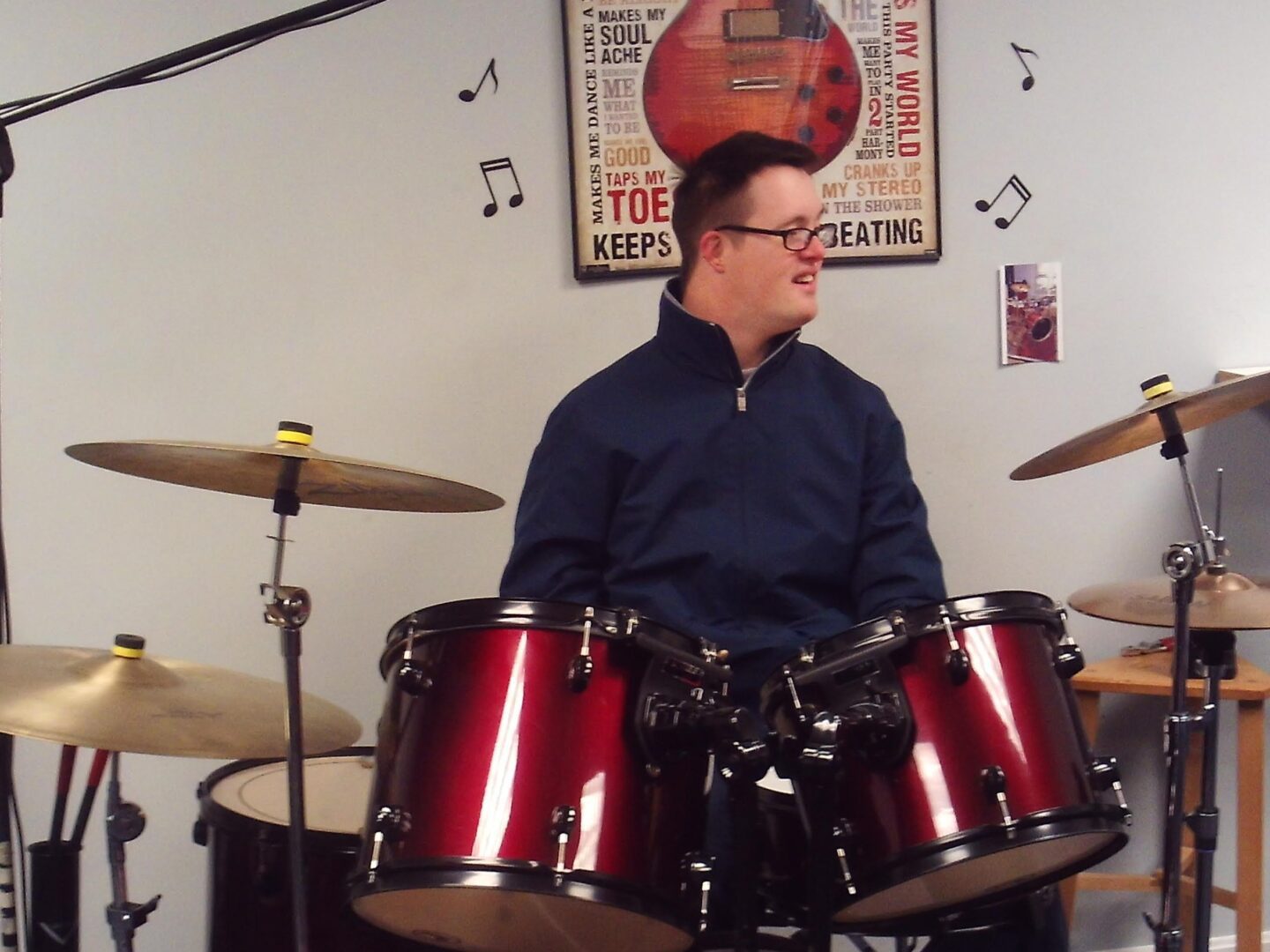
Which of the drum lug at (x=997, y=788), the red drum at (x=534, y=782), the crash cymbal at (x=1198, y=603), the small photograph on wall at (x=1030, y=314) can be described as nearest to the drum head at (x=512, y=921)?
the red drum at (x=534, y=782)

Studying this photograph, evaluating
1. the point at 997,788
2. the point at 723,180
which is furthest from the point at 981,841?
the point at 723,180

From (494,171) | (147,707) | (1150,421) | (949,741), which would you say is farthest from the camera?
(494,171)

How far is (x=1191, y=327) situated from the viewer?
2.11 m

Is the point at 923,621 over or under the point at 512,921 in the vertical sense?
over

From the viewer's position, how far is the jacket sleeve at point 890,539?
1.65 metres

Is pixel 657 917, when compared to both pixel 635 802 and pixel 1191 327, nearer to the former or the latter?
pixel 635 802

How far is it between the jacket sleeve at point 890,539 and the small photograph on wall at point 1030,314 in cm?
43

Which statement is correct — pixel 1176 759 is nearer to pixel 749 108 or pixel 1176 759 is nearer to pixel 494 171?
pixel 749 108

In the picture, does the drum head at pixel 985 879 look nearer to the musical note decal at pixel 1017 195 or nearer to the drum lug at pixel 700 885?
the drum lug at pixel 700 885

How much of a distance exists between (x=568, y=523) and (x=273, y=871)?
2.00 ft

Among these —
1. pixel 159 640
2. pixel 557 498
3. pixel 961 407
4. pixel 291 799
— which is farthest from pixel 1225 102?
pixel 159 640

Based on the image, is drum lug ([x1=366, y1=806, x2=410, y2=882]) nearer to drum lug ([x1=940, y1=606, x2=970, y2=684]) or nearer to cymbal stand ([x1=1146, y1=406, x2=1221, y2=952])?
drum lug ([x1=940, y1=606, x2=970, y2=684])

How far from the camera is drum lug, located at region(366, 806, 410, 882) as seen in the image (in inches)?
46.9

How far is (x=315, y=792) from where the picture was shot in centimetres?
157
